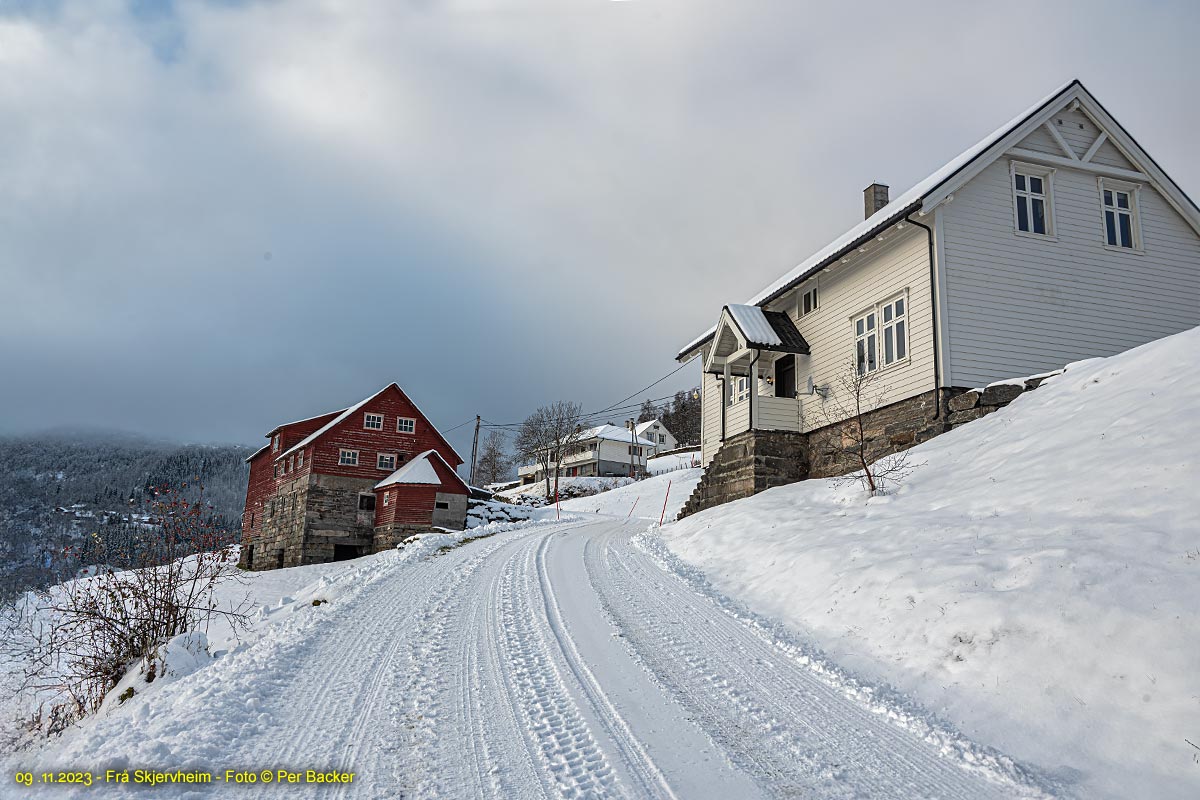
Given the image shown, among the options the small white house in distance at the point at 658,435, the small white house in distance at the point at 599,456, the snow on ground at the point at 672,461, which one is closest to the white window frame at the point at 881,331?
the snow on ground at the point at 672,461

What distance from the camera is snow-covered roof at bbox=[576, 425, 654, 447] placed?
245 ft

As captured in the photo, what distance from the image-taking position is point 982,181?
53.0 feet

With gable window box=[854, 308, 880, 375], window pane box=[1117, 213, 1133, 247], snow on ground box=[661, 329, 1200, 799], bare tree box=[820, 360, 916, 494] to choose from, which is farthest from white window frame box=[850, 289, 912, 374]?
window pane box=[1117, 213, 1133, 247]

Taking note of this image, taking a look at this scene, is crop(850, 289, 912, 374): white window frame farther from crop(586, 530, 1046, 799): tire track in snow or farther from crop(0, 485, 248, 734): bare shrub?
crop(0, 485, 248, 734): bare shrub

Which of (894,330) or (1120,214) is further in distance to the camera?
(1120,214)

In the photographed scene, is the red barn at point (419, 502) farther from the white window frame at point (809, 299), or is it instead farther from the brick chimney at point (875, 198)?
the brick chimney at point (875, 198)

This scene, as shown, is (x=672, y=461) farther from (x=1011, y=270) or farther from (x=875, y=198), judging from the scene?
(x=1011, y=270)

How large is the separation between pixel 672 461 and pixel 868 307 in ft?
158

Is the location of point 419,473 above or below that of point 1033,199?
below

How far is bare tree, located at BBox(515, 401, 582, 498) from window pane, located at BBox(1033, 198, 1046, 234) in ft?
160

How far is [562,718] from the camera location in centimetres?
523

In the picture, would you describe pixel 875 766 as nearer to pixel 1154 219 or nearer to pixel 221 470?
Result: pixel 1154 219

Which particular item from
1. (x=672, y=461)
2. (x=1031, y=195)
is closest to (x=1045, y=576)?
(x=1031, y=195)

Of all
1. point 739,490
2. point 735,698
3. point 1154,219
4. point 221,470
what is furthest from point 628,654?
point 221,470
